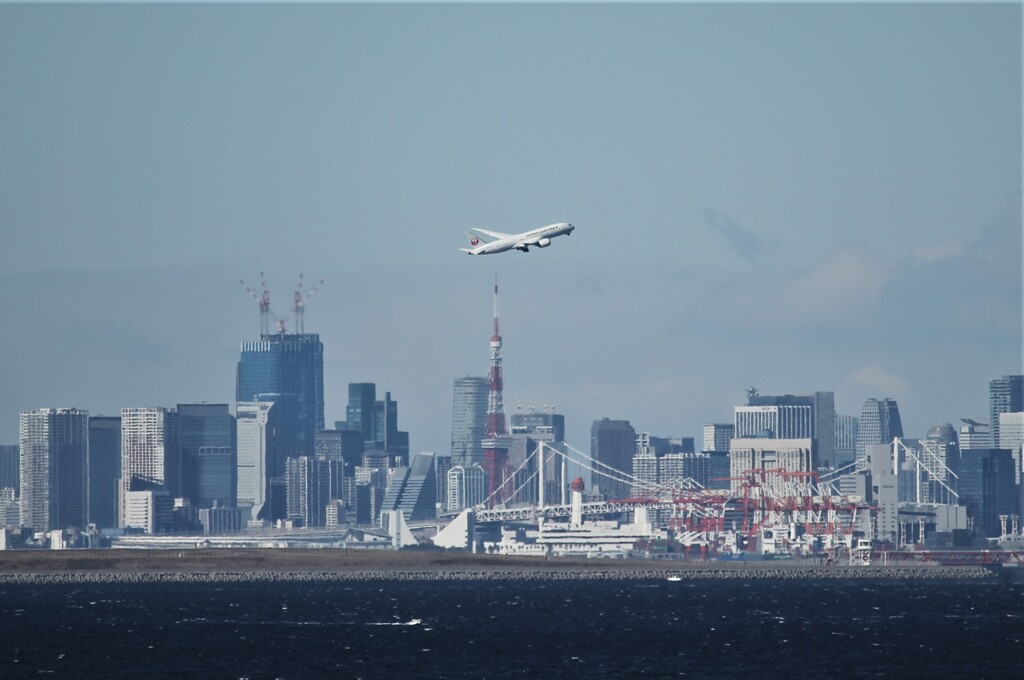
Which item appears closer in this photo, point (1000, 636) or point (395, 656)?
point (395, 656)

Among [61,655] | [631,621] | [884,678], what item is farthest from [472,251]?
[884,678]

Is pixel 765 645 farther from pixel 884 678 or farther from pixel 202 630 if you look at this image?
pixel 202 630

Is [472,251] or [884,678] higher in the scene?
[472,251]

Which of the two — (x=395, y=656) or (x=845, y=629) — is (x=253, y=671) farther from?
(x=845, y=629)

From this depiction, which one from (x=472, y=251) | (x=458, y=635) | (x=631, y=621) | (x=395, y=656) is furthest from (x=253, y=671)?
(x=472, y=251)

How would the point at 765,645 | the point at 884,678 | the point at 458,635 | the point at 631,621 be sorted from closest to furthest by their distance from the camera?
the point at 884,678, the point at 765,645, the point at 458,635, the point at 631,621

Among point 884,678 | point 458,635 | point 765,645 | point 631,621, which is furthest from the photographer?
point 631,621
